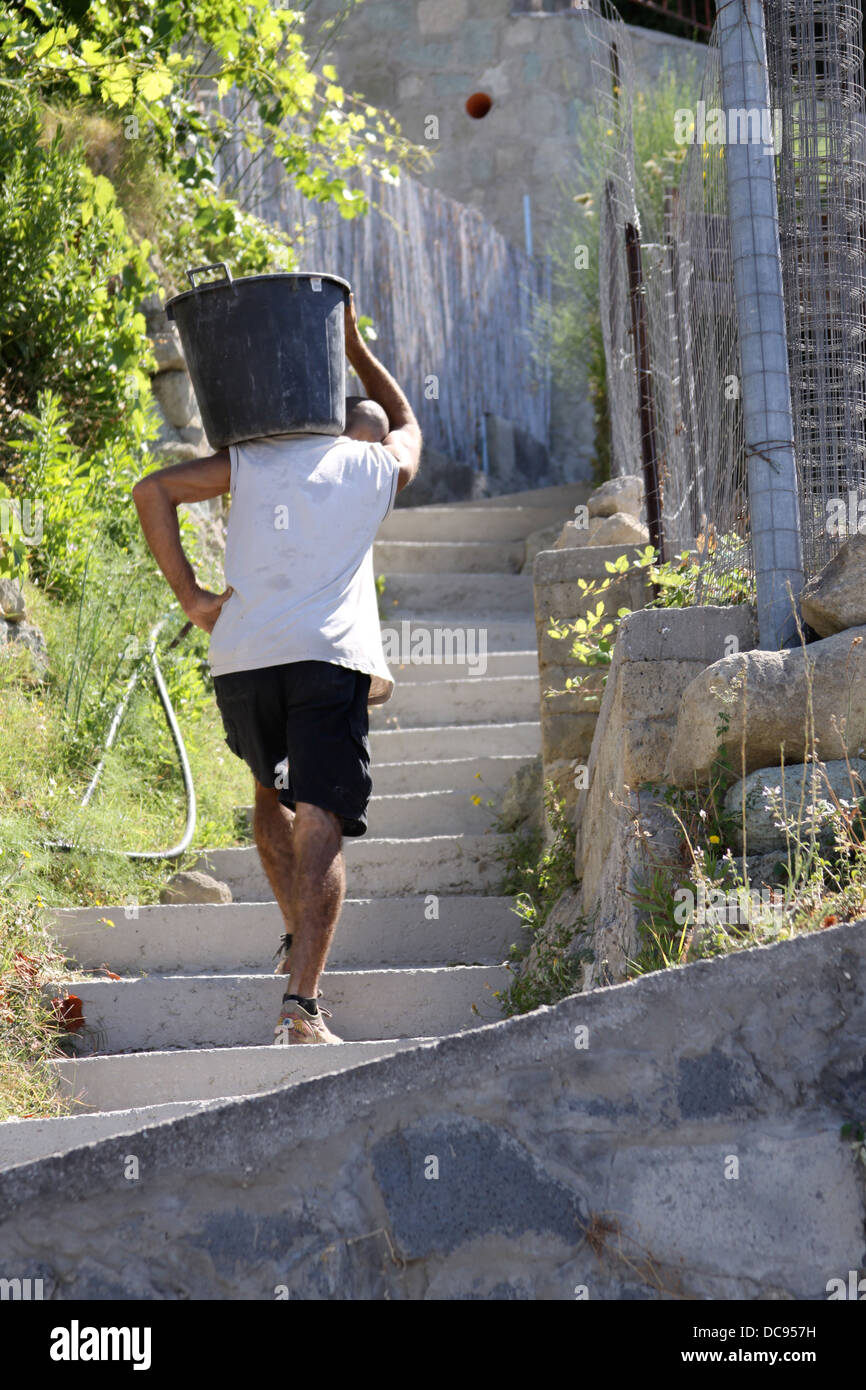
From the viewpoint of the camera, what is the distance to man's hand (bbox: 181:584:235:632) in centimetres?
319

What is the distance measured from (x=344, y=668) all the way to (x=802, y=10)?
1749mm

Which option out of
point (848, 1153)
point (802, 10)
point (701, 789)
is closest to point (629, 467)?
point (802, 10)

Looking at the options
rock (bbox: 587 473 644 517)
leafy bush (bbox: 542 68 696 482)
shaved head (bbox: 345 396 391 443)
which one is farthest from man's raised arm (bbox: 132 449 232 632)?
leafy bush (bbox: 542 68 696 482)

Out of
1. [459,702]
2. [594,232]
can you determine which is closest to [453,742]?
[459,702]

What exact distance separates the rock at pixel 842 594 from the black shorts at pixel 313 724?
989mm

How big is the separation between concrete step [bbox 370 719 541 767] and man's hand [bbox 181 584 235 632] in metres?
1.97

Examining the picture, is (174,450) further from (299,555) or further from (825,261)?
(825,261)

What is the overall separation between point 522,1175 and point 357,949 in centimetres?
200

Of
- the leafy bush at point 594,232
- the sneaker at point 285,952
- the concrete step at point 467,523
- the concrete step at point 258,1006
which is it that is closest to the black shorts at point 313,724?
the sneaker at point 285,952

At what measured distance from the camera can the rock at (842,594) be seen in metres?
2.75

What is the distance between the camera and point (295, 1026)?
3.08m

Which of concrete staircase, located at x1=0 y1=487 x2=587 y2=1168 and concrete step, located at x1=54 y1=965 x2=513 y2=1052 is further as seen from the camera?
concrete step, located at x1=54 y1=965 x2=513 y2=1052

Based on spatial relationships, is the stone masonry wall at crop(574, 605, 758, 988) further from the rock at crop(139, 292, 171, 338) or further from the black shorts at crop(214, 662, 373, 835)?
the rock at crop(139, 292, 171, 338)

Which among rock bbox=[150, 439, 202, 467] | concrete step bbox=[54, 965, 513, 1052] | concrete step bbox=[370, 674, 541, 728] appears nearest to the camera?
concrete step bbox=[54, 965, 513, 1052]
